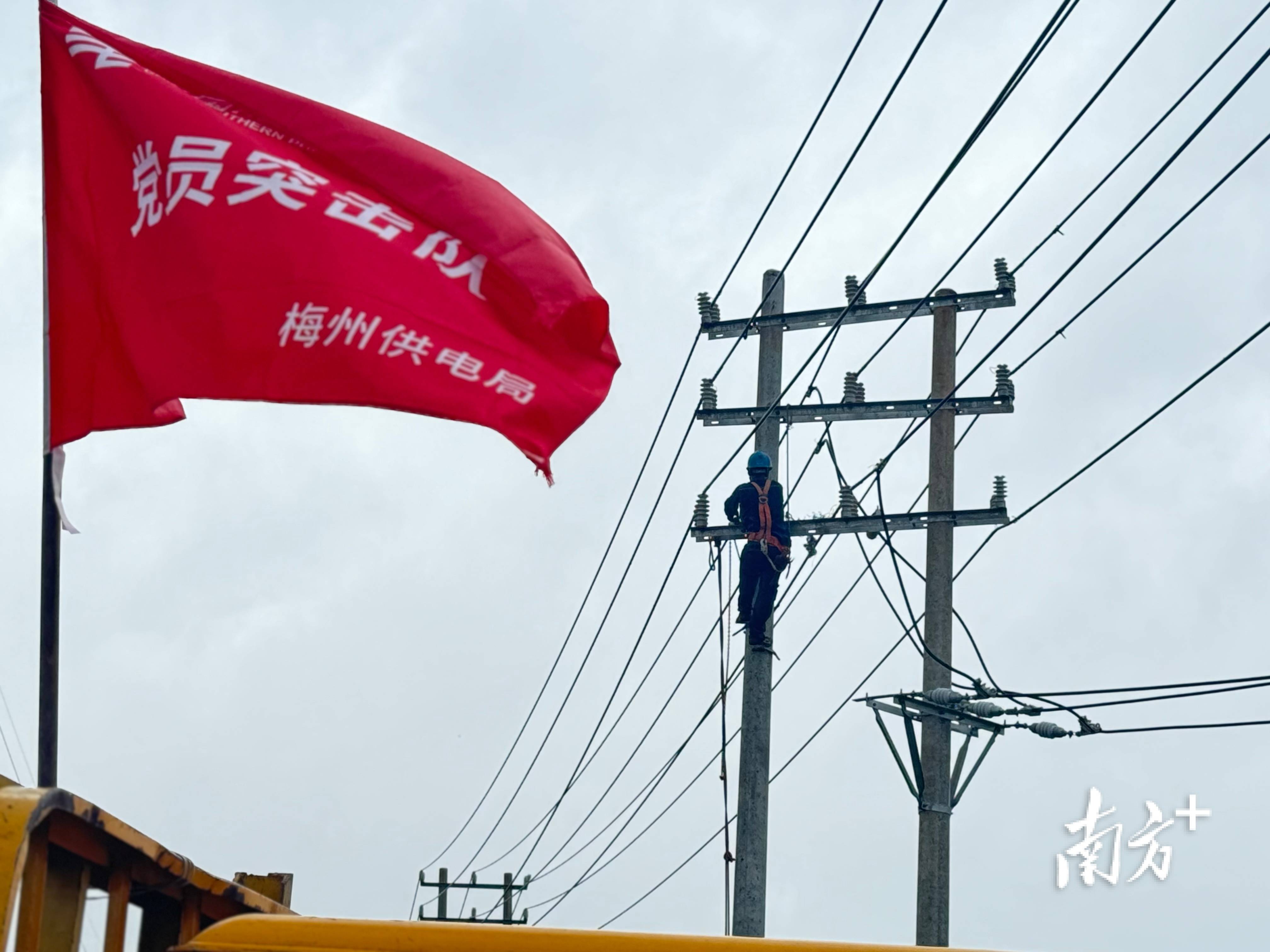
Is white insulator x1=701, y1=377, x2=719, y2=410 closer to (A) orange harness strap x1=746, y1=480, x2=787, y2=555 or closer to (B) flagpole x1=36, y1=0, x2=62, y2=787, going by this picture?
(A) orange harness strap x1=746, y1=480, x2=787, y2=555

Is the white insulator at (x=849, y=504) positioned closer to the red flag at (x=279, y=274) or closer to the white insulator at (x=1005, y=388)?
the white insulator at (x=1005, y=388)

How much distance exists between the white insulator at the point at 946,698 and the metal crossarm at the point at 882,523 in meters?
1.69

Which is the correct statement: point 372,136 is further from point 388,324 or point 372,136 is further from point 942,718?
point 942,718

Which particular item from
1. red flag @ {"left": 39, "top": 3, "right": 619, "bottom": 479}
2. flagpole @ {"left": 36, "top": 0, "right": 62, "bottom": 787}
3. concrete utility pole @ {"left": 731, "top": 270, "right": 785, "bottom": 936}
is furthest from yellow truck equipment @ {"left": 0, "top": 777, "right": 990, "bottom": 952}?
concrete utility pole @ {"left": 731, "top": 270, "right": 785, "bottom": 936}

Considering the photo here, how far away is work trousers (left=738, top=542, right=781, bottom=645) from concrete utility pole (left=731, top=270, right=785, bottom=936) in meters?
0.10

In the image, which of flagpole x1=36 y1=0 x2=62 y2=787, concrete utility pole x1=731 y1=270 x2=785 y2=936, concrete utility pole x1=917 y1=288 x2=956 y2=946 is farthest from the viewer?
concrete utility pole x1=917 y1=288 x2=956 y2=946

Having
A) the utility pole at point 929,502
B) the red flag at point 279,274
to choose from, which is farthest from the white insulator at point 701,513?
the red flag at point 279,274

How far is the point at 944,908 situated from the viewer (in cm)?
1861

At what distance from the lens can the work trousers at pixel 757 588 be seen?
17453 mm

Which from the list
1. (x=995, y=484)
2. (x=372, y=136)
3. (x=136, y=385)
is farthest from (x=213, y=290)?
(x=995, y=484)

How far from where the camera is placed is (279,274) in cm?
761

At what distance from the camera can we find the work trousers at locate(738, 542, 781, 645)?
17453mm

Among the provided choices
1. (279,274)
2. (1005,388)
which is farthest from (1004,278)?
(279,274)

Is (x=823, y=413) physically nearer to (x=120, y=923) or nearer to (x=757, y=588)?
(x=757, y=588)
